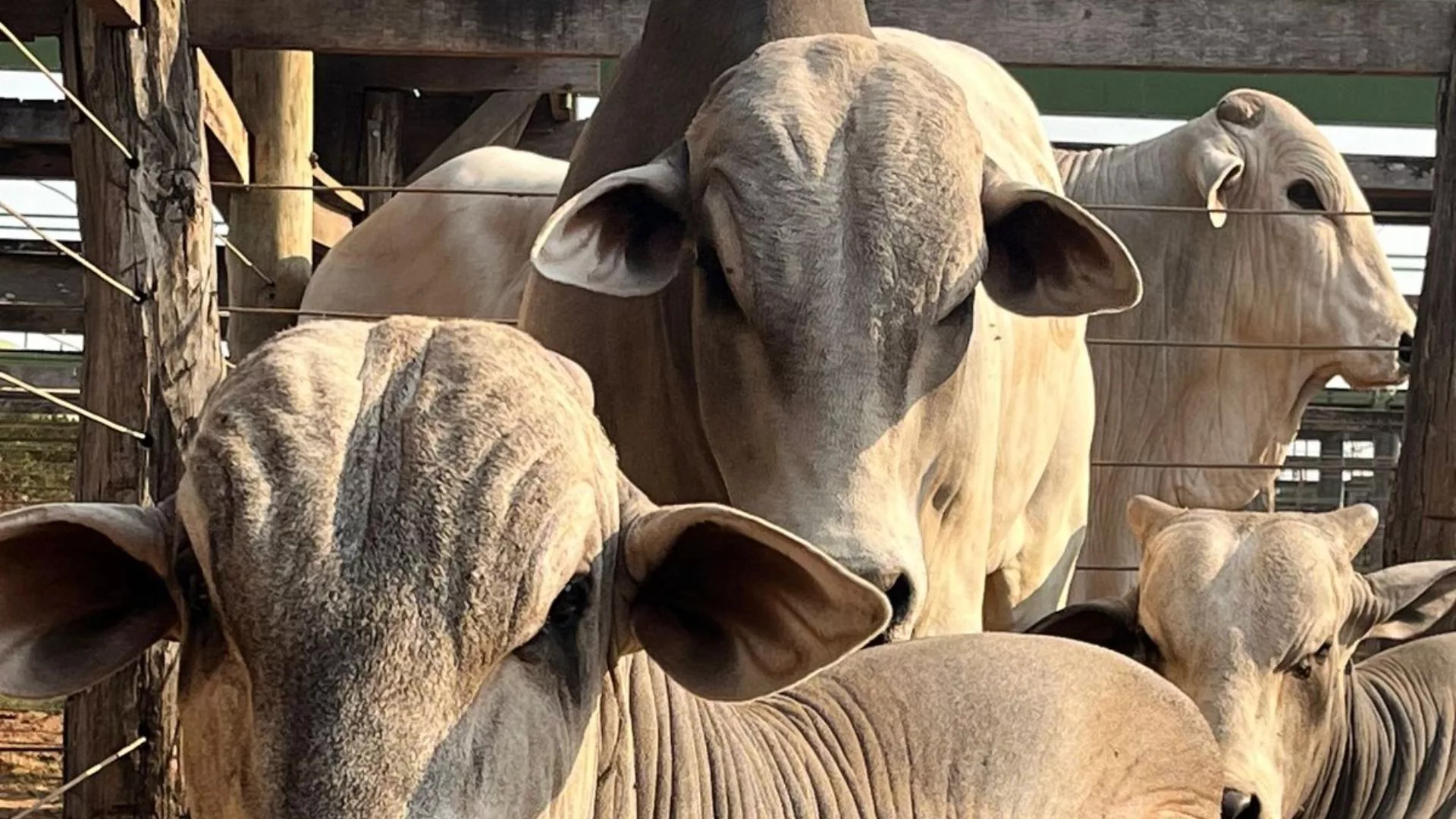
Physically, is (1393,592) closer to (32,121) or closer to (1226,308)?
(1226,308)

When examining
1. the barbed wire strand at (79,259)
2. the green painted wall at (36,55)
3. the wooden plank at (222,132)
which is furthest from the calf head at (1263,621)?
the green painted wall at (36,55)

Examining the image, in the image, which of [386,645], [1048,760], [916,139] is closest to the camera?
[386,645]

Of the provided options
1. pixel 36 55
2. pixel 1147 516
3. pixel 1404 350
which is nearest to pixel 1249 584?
pixel 1147 516

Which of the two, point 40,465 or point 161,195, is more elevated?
point 161,195

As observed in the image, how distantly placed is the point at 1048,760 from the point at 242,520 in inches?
62.5

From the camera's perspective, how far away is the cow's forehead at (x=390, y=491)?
207 cm

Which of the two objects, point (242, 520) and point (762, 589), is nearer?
point (242, 520)

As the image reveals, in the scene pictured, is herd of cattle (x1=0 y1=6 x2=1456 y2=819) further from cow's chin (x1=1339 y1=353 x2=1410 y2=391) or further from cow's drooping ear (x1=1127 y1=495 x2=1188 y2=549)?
cow's chin (x1=1339 y1=353 x2=1410 y2=391)

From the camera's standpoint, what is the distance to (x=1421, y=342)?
5.38 metres

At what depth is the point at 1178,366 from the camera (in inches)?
311

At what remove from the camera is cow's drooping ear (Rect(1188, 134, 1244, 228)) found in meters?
7.14

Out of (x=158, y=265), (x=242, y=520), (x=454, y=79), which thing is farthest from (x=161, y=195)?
(x=454, y=79)

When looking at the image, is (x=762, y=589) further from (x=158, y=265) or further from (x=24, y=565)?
(x=158, y=265)

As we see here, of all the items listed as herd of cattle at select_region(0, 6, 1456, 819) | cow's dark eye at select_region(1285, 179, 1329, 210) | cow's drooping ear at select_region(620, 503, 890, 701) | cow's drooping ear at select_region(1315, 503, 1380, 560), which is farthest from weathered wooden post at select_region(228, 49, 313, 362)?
cow's drooping ear at select_region(620, 503, 890, 701)
